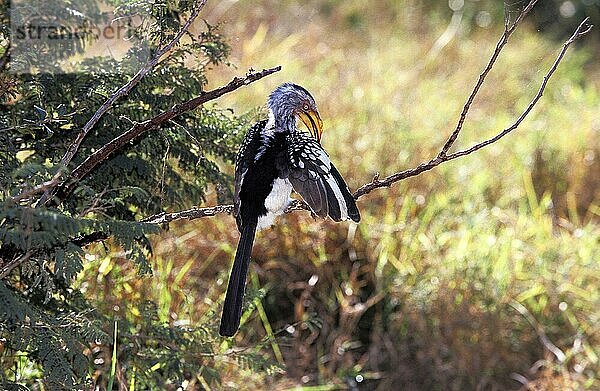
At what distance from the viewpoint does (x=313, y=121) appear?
1.73 metres

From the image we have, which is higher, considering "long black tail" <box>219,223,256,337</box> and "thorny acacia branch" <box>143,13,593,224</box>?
"thorny acacia branch" <box>143,13,593,224</box>

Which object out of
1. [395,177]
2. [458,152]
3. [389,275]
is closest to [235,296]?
[395,177]

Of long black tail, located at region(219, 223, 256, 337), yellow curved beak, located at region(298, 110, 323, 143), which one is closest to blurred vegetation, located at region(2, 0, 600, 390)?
yellow curved beak, located at region(298, 110, 323, 143)

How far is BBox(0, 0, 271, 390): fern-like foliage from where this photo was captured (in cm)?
154

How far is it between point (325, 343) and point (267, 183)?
1299 mm

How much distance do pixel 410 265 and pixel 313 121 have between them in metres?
1.29

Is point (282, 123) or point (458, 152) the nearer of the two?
point (458, 152)

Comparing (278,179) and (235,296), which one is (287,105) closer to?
(278,179)

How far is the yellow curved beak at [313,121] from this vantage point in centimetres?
171

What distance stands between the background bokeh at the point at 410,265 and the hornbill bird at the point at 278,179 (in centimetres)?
35

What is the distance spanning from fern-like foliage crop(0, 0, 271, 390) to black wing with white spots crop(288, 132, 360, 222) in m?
0.21

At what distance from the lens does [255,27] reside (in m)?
4.89

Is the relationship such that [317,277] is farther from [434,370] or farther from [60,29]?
[60,29]

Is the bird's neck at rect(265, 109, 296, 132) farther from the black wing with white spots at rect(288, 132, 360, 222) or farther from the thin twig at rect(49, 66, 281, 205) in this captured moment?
the thin twig at rect(49, 66, 281, 205)
